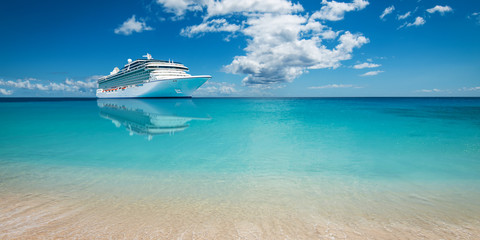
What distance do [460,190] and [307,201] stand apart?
379 centimetres

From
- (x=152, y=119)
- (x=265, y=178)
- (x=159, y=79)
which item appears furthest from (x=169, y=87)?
(x=265, y=178)

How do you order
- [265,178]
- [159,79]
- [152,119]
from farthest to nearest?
[159,79]
[152,119]
[265,178]

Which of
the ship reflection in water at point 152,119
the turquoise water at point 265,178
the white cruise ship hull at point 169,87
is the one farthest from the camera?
the white cruise ship hull at point 169,87

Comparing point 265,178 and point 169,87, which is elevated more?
point 169,87

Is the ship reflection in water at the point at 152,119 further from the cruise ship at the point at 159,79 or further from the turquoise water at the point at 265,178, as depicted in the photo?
the cruise ship at the point at 159,79

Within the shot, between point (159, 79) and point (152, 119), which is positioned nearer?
point (152, 119)

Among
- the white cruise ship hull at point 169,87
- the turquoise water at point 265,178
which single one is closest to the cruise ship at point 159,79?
the white cruise ship hull at point 169,87

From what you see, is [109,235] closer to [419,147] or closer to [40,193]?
[40,193]

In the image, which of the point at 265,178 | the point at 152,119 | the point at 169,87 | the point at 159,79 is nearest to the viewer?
the point at 265,178

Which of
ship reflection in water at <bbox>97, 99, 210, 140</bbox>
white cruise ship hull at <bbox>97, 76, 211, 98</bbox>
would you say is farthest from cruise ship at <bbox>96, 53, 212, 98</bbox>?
ship reflection in water at <bbox>97, 99, 210, 140</bbox>

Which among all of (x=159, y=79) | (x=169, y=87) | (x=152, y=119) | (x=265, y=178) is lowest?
(x=265, y=178)

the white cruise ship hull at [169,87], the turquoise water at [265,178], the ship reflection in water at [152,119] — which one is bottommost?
the turquoise water at [265,178]

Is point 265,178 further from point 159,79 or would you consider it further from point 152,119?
point 159,79

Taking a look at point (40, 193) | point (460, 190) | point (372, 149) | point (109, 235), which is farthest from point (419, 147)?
point (40, 193)
